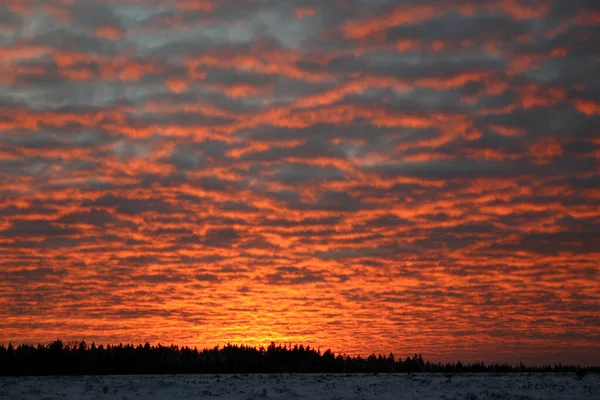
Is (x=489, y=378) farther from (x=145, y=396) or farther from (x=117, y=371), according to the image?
(x=117, y=371)

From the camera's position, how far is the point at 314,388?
57969mm

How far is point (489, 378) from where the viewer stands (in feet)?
213

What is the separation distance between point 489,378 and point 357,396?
715 inches

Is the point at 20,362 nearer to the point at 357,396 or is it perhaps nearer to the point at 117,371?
the point at 117,371

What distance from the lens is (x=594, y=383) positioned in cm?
5972

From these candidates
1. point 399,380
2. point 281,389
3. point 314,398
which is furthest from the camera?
point 399,380

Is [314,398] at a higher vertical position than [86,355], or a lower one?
lower

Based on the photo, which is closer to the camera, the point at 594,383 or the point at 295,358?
the point at 594,383

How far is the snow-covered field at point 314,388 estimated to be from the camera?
5309 cm

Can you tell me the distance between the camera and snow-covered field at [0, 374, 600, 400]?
5309 cm

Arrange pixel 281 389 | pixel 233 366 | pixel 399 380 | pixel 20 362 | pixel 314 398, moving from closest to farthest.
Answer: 1. pixel 314 398
2. pixel 281 389
3. pixel 399 380
4. pixel 20 362
5. pixel 233 366

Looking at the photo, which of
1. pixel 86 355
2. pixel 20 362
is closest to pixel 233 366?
pixel 86 355

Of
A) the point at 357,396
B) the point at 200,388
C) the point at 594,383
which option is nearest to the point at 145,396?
the point at 200,388

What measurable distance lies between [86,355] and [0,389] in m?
55.2
